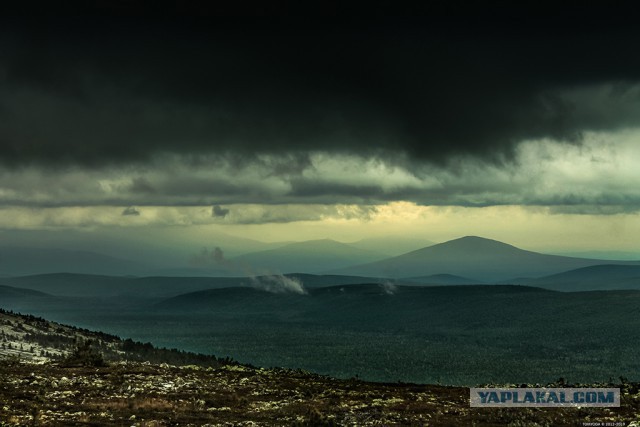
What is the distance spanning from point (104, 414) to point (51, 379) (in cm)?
1263

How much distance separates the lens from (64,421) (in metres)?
35.3

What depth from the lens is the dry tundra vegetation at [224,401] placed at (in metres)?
37.7

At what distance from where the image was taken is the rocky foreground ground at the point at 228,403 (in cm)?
3759

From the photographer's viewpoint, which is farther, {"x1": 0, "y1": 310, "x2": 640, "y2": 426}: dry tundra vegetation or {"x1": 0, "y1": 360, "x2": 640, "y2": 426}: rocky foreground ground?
{"x1": 0, "y1": 310, "x2": 640, "y2": 426}: dry tundra vegetation

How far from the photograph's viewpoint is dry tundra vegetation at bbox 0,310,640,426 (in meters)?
37.7

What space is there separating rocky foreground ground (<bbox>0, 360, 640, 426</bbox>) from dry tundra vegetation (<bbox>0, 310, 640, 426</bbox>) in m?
0.06

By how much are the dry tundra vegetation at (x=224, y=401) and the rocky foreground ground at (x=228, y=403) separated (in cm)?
6

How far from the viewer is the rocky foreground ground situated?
1480 inches

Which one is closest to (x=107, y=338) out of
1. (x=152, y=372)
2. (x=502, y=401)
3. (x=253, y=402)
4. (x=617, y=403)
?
(x=152, y=372)

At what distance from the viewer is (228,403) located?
43938 millimetres

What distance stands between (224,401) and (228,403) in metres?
0.62

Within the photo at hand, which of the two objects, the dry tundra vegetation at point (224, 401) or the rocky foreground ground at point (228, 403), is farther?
the dry tundra vegetation at point (224, 401)

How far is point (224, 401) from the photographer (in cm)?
4447

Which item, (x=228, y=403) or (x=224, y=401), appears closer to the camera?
(x=228, y=403)
